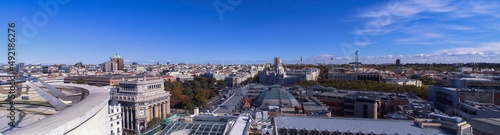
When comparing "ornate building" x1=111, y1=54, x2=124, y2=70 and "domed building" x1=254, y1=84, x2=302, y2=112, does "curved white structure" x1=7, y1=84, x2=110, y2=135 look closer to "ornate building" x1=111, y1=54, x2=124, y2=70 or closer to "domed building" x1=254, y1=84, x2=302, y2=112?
"domed building" x1=254, y1=84, x2=302, y2=112

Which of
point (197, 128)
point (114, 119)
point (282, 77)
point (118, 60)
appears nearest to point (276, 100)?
point (114, 119)

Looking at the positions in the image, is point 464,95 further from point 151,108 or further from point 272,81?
point 272,81

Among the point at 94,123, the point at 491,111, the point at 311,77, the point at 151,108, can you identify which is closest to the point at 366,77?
the point at 311,77

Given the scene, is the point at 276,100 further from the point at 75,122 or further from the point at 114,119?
the point at 75,122

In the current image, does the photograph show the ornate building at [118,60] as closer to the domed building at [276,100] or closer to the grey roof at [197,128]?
the domed building at [276,100]

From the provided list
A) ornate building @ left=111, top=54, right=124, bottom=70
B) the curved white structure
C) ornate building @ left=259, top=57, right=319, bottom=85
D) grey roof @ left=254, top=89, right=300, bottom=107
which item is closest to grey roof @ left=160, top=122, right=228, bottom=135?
the curved white structure

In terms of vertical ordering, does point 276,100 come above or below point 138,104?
above
